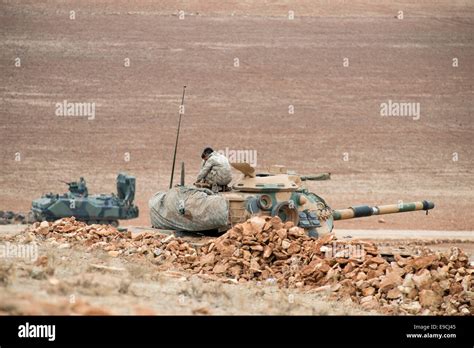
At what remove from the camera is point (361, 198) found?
4388 cm

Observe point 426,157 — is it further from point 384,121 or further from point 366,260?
point 366,260

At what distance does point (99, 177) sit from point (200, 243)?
91.4ft

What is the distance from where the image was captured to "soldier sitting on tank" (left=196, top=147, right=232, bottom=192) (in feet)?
61.3

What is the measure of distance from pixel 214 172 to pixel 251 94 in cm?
3469

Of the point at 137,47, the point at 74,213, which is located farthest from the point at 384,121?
the point at 74,213

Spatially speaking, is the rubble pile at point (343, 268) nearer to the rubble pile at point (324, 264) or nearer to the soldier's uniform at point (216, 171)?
the rubble pile at point (324, 264)

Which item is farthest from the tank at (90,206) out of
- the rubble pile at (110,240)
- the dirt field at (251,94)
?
the rubble pile at (110,240)

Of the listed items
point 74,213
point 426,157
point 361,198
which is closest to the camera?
point 74,213

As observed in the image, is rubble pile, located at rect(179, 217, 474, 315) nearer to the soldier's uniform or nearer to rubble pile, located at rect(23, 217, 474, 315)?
rubble pile, located at rect(23, 217, 474, 315)

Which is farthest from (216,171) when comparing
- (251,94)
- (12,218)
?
(251,94)

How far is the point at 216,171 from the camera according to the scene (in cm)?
1875

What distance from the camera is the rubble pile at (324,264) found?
585 inches

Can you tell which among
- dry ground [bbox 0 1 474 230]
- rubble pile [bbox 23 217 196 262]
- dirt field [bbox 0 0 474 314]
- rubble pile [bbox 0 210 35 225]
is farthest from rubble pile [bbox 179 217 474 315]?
dry ground [bbox 0 1 474 230]

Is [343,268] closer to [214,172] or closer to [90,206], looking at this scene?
[214,172]
